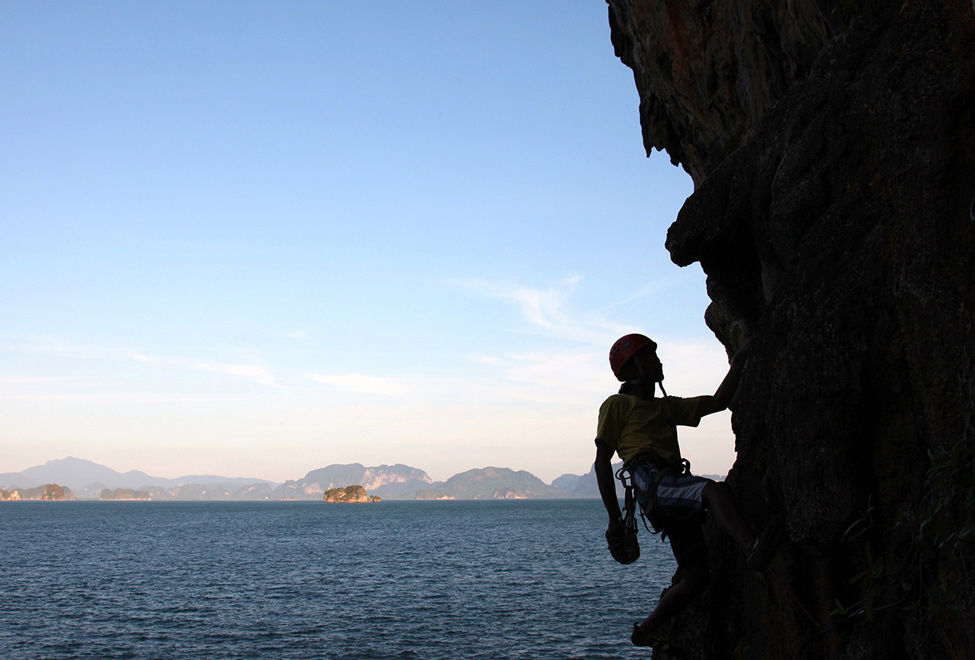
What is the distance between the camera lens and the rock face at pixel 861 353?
160 inches

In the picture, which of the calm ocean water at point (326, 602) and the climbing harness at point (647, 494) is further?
the calm ocean water at point (326, 602)

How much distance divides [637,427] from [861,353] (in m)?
1.80

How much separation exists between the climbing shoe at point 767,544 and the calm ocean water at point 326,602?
1895cm

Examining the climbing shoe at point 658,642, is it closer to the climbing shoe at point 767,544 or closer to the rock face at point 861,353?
the rock face at point 861,353

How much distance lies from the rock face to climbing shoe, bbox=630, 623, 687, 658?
122mm

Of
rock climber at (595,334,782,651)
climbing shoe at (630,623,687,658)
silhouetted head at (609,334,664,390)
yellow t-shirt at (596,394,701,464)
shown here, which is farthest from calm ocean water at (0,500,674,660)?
silhouetted head at (609,334,664,390)

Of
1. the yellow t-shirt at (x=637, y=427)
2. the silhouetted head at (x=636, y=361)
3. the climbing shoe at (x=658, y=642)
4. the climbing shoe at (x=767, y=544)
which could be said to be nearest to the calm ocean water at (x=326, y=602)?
the climbing shoe at (x=658, y=642)

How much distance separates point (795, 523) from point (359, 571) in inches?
1730

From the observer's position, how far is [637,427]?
19.3ft

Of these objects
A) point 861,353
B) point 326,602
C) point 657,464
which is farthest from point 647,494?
point 326,602

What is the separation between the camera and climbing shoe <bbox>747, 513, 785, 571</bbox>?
4.80 metres

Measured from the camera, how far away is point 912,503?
4402mm

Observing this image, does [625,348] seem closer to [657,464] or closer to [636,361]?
[636,361]

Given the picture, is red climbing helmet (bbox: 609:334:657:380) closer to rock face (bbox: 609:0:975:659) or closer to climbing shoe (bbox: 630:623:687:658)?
rock face (bbox: 609:0:975:659)
